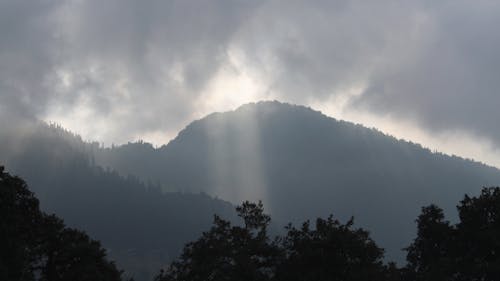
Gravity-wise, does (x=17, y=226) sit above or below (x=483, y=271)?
above

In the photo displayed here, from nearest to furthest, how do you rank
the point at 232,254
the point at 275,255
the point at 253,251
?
1. the point at 232,254
2. the point at 253,251
3. the point at 275,255

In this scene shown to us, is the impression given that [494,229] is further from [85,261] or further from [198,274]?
[85,261]

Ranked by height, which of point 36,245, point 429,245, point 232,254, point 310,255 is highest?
point 36,245

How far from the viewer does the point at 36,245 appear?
44.1 metres

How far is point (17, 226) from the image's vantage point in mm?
38625

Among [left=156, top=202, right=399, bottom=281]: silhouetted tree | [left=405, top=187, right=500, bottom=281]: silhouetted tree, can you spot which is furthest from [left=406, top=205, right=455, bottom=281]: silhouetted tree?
[left=156, top=202, right=399, bottom=281]: silhouetted tree

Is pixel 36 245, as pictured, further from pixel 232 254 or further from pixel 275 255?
pixel 275 255

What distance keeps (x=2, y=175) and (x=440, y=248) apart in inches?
1489

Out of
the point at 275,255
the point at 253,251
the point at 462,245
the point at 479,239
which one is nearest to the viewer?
the point at 253,251

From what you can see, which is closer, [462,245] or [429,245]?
[462,245]

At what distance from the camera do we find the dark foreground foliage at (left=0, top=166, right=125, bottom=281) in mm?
37750

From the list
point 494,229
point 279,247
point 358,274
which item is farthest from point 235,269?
point 494,229

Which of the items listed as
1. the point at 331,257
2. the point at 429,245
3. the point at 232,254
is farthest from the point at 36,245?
the point at 429,245

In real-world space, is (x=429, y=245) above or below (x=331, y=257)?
above
